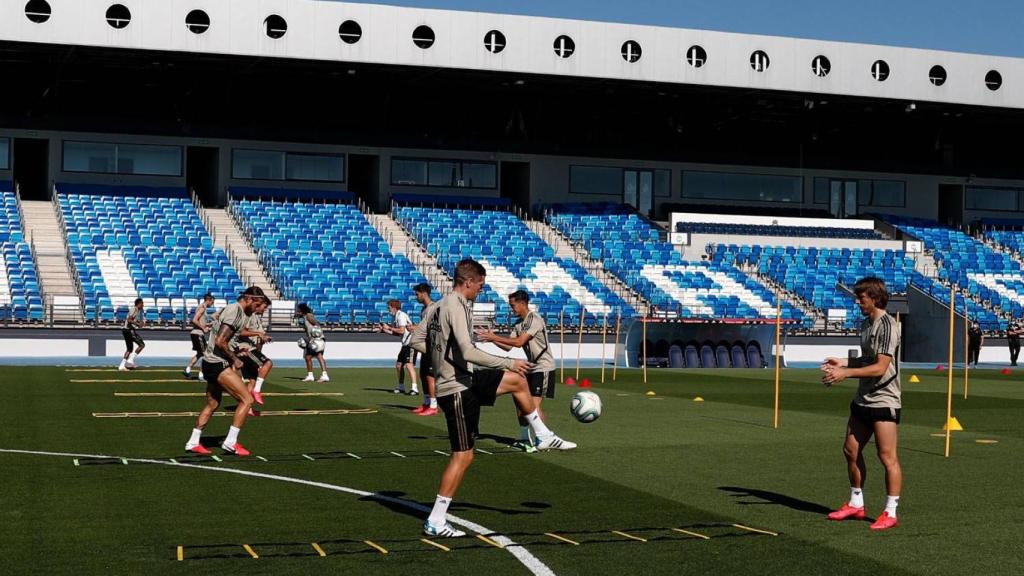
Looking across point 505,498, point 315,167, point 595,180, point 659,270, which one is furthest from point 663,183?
point 505,498

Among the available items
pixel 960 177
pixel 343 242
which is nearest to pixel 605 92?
pixel 343 242

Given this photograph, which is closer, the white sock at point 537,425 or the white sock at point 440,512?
the white sock at point 440,512

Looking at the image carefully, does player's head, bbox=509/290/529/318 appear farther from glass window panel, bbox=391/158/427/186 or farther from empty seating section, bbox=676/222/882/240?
glass window panel, bbox=391/158/427/186

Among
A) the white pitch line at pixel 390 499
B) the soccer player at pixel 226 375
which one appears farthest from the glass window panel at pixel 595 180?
the white pitch line at pixel 390 499

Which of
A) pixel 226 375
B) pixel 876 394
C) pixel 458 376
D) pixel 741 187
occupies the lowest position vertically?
pixel 226 375

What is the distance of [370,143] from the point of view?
60.2m

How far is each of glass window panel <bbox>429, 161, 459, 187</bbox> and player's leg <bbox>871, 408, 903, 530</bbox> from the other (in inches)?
2015

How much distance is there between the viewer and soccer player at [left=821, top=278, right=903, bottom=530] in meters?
11.2

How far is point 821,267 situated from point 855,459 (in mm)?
48381

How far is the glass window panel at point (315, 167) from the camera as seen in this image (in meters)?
59.4

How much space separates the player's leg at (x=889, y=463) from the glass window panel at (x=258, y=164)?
4978 centimetres

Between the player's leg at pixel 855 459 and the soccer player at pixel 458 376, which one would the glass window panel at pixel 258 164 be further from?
the player's leg at pixel 855 459

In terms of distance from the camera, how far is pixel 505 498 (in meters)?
12.8

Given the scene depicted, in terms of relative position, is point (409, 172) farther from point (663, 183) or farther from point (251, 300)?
point (251, 300)
